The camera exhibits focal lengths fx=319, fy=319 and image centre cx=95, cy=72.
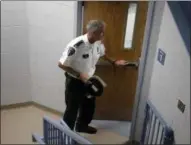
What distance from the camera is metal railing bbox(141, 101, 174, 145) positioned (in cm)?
258

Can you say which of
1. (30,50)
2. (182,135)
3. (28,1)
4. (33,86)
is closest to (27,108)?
(33,86)

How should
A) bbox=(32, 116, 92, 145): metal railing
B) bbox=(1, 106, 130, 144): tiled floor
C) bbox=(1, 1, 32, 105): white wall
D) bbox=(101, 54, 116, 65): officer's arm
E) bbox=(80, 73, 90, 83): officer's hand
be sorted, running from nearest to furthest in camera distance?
1. bbox=(32, 116, 92, 145): metal railing
2. bbox=(80, 73, 90, 83): officer's hand
3. bbox=(101, 54, 116, 65): officer's arm
4. bbox=(1, 1, 32, 105): white wall
5. bbox=(1, 106, 130, 144): tiled floor

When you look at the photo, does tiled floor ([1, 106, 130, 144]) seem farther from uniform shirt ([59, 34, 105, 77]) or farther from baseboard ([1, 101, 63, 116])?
uniform shirt ([59, 34, 105, 77])

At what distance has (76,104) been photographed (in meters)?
2.59

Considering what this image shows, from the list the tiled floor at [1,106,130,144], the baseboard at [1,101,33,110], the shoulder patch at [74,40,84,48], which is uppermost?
the shoulder patch at [74,40,84,48]

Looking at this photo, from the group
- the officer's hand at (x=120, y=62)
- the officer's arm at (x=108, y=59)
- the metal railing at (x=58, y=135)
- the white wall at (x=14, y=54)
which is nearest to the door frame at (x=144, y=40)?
the officer's hand at (x=120, y=62)

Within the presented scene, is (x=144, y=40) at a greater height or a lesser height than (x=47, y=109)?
greater

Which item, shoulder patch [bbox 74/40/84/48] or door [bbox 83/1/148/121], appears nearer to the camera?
shoulder patch [bbox 74/40/84/48]

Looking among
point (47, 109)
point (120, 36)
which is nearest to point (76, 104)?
point (120, 36)

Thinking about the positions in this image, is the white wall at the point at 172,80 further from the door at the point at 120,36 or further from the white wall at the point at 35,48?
the white wall at the point at 35,48

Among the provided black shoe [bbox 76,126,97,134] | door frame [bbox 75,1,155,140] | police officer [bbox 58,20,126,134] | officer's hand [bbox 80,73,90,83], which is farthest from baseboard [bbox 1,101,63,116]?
Answer: officer's hand [bbox 80,73,90,83]

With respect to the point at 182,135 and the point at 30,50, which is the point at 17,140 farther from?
the point at 182,135

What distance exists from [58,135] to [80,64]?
22.3 inches

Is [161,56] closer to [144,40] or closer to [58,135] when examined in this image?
[144,40]
